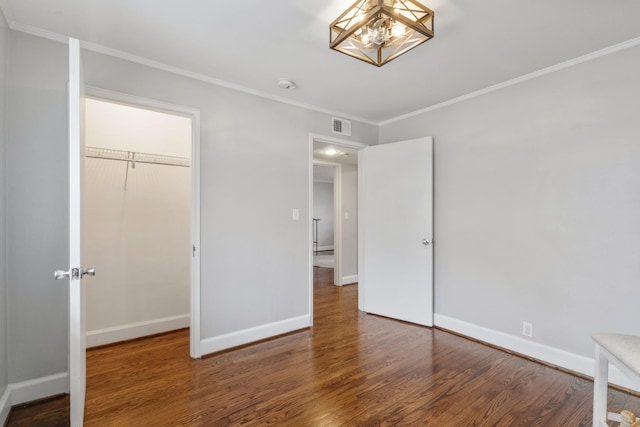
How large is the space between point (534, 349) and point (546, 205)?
1.19m

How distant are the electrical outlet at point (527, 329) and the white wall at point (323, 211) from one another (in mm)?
7161

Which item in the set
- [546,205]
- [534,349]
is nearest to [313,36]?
[546,205]

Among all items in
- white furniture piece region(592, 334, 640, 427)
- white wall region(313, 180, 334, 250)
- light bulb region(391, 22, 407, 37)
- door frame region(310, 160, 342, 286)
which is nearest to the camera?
white furniture piece region(592, 334, 640, 427)

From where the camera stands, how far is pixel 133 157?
301 centimetres

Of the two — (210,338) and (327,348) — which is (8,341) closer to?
(210,338)

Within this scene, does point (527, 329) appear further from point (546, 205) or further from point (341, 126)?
point (341, 126)

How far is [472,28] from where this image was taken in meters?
1.94

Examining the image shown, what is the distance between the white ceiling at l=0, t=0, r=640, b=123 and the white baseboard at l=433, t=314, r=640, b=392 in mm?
2232

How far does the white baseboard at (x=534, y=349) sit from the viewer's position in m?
2.17

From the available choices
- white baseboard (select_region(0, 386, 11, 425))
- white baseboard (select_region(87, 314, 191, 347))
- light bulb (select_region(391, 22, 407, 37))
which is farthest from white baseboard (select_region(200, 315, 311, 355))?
light bulb (select_region(391, 22, 407, 37))

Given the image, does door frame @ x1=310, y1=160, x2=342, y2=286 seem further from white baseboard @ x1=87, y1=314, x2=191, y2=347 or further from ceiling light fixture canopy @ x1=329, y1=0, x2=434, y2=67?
ceiling light fixture canopy @ x1=329, y1=0, x2=434, y2=67

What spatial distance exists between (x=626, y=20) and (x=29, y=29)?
12.1 feet

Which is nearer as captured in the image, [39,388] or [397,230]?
[39,388]

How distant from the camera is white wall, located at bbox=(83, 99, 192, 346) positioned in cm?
283
